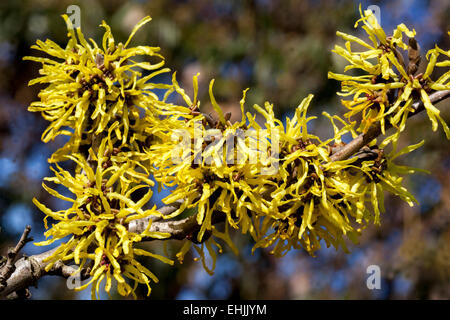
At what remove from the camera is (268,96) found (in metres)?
3.97

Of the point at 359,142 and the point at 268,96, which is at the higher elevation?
the point at 268,96

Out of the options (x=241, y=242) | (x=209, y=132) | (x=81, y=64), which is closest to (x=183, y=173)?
(x=209, y=132)

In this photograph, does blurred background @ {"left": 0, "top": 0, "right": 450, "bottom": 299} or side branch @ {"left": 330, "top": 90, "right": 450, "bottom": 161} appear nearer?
side branch @ {"left": 330, "top": 90, "right": 450, "bottom": 161}

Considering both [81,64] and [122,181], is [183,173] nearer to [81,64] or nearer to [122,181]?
[122,181]

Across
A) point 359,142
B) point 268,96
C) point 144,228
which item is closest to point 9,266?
point 144,228

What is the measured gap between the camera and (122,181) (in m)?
1.19

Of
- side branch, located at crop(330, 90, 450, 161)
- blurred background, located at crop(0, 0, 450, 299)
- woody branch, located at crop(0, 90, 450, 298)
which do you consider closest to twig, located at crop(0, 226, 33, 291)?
woody branch, located at crop(0, 90, 450, 298)

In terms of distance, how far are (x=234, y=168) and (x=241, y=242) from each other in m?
2.55

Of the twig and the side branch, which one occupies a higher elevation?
the side branch

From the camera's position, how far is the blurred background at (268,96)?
150 inches

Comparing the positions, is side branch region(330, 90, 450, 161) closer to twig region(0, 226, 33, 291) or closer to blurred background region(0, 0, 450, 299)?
twig region(0, 226, 33, 291)

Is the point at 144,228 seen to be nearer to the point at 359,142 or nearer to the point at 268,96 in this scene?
the point at 359,142

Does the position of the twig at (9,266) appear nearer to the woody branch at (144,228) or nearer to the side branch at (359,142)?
the woody branch at (144,228)

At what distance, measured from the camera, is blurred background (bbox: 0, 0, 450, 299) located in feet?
12.5
